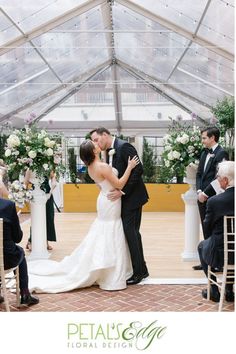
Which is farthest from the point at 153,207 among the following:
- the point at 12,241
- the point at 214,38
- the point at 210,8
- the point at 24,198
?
the point at 12,241

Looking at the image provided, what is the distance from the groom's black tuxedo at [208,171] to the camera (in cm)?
486

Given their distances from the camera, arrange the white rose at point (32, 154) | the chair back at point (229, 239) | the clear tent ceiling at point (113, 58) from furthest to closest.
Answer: the clear tent ceiling at point (113, 58), the white rose at point (32, 154), the chair back at point (229, 239)

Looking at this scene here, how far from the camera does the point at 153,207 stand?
10.7 meters

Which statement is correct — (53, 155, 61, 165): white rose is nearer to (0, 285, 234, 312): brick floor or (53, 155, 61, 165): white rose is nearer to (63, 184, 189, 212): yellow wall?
(0, 285, 234, 312): brick floor

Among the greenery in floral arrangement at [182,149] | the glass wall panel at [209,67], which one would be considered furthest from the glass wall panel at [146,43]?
the greenery in floral arrangement at [182,149]

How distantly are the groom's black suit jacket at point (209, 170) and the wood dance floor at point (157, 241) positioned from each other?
0.95 metres

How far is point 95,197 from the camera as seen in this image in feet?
34.9

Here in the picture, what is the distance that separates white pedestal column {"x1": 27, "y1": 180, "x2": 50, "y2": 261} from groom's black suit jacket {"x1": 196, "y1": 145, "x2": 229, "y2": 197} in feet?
6.39

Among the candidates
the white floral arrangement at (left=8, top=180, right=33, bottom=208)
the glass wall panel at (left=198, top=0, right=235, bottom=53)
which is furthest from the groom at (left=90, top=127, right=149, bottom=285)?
the glass wall panel at (left=198, top=0, right=235, bottom=53)

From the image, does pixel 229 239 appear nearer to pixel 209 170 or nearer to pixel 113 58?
pixel 209 170

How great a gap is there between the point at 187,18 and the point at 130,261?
5497 mm

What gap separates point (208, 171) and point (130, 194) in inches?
38.0

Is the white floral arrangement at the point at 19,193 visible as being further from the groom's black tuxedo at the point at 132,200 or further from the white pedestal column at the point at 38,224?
the groom's black tuxedo at the point at 132,200
